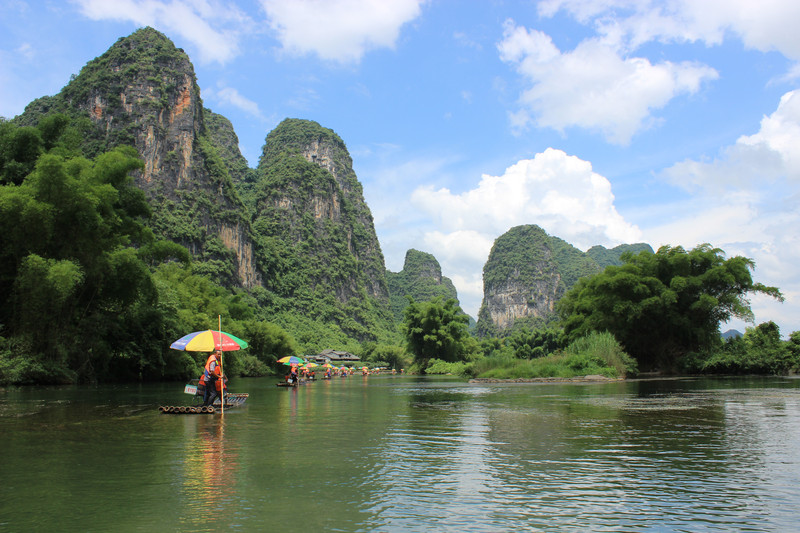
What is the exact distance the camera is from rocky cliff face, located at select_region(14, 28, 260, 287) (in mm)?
91688

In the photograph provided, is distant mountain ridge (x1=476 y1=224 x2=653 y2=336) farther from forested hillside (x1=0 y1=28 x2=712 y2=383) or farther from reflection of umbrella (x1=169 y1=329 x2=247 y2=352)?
reflection of umbrella (x1=169 y1=329 x2=247 y2=352)

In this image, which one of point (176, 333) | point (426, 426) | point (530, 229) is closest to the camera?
point (426, 426)

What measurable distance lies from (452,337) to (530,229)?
379 feet

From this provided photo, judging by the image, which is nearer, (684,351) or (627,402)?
(627,402)

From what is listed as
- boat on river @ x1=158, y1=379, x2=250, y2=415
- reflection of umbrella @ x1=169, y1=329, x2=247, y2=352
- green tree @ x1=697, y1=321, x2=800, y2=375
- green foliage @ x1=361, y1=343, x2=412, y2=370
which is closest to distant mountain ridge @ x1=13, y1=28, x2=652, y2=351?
green foliage @ x1=361, y1=343, x2=412, y2=370

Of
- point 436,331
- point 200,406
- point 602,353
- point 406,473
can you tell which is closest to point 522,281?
point 436,331

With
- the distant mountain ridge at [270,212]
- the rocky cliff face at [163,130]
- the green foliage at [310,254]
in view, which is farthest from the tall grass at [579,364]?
the green foliage at [310,254]

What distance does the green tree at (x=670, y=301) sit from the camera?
38.2 meters

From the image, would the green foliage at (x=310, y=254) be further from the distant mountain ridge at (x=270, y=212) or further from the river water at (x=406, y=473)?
the river water at (x=406, y=473)

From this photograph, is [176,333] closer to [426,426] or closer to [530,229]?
[426,426]

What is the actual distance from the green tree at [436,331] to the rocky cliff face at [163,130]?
143 feet

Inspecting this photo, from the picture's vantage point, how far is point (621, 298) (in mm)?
40406

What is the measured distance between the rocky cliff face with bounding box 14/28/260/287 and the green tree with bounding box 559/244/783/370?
6814 centimetres

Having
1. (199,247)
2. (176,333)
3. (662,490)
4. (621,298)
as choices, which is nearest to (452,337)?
(621,298)
